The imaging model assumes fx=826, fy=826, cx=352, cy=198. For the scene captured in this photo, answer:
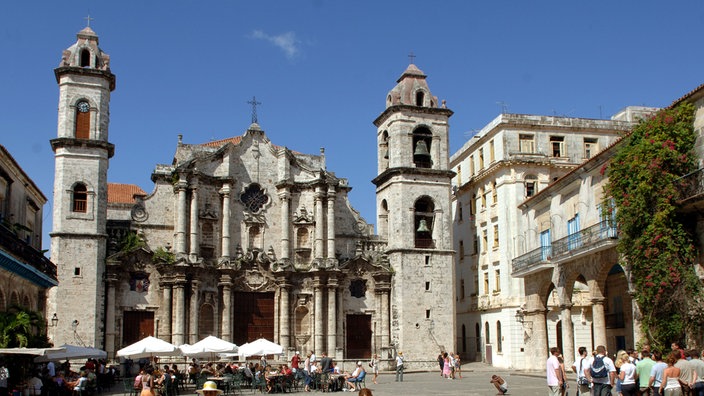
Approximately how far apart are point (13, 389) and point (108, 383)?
11.5 meters

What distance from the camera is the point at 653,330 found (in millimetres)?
24703

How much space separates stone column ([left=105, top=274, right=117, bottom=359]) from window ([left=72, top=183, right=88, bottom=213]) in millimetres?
3516

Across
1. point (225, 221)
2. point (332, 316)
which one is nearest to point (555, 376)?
point (332, 316)

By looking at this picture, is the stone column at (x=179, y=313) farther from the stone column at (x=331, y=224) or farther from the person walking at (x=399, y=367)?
the person walking at (x=399, y=367)

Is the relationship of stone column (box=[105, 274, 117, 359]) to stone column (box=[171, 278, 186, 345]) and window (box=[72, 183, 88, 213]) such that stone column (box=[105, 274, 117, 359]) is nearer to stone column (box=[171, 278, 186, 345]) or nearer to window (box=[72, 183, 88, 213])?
stone column (box=[171, 278, 186, 345])

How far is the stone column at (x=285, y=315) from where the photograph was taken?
4316 centimetres

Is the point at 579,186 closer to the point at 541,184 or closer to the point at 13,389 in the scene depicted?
the point at 541,184

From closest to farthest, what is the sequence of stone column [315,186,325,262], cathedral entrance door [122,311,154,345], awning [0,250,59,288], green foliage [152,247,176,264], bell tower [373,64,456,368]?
awning [0,250,59,288] < cathedral entrance door [122,311,154,345] < green foliage [152,247,176,264] < bell tower [373,64,456,368] < stone column [315,186,325,262]

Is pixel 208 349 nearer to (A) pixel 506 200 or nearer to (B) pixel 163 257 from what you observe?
(B) pixel 163 257

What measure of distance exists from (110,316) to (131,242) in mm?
3997

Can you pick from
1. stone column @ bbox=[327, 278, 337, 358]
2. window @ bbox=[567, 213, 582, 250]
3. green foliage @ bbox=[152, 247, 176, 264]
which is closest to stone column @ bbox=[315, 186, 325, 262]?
stone column @ bbox=[327, 278, 337, 358]

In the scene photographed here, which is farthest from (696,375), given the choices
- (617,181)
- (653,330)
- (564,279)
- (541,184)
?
(541,184)

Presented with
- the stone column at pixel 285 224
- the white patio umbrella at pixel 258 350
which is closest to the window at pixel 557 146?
the stone column at pixel 285 224

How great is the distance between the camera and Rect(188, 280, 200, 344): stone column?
41.4 m
